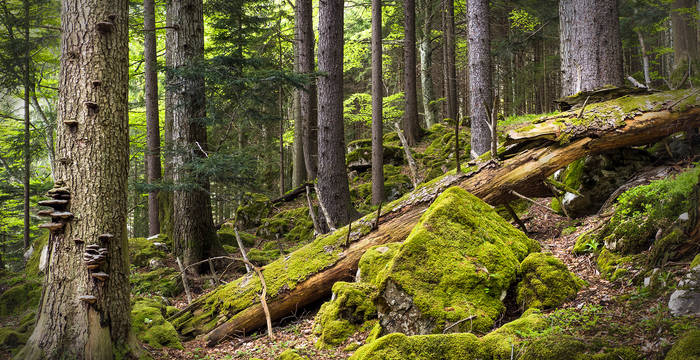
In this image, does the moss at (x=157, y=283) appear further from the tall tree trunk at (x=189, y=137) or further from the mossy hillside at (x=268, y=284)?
the mossy hillside at (x=268, y=284)

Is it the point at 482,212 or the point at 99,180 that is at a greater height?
the point at 99,180

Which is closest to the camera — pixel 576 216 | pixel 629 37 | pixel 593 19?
pixel 576 216

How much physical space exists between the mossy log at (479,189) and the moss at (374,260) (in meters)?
0.48

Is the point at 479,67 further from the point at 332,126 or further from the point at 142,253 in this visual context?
the point at 142,253

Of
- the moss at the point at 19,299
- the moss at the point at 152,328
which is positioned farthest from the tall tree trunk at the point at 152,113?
the moss at the point at 152,328

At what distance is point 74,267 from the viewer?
4.19m

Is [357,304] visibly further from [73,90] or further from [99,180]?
[73,90]

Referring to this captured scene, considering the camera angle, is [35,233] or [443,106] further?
[443,106]

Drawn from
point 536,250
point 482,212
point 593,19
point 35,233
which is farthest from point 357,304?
point 35,233

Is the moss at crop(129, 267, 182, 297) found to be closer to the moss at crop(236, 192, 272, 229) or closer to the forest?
the forest

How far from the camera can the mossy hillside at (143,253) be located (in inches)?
365

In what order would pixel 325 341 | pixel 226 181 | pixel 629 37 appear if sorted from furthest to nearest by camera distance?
pixel 629 37
pixel 226 181
pixel 325 341

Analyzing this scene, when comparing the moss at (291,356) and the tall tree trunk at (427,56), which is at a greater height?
the tall tree trunk at (427,56)

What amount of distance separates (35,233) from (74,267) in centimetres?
1568
